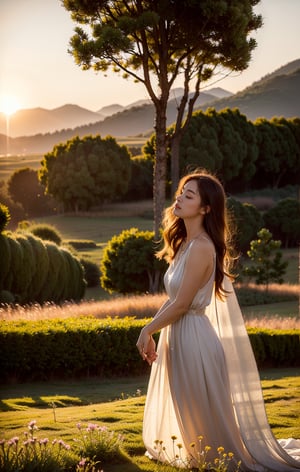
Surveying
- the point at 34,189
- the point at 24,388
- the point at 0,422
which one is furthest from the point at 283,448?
the point at 34,189

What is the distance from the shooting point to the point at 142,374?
1188 cm

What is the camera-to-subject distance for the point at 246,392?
4906mm

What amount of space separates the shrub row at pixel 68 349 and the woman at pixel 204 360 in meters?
5.88

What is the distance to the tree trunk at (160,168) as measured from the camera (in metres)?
20.1

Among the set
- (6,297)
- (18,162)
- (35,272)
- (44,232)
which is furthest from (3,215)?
→ (18,162)

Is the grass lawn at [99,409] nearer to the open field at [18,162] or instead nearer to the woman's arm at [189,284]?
the woman's arm at [189,284]

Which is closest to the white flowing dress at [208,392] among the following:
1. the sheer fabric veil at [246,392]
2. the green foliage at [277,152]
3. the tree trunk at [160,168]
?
the sheer fabric veil at [246,392]

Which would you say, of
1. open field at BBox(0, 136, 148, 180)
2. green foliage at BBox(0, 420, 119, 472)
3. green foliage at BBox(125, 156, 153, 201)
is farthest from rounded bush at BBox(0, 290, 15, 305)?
open field at BBox(0, 136, 148, 180)

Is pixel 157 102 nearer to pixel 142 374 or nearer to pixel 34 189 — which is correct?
pixel 142 374

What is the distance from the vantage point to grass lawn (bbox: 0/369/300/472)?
18.9 ft

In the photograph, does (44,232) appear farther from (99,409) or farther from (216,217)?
(216,217)

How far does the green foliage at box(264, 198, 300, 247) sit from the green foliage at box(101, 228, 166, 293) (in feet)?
61.4

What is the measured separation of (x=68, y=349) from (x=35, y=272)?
32.4ft

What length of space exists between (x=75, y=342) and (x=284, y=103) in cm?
10198
